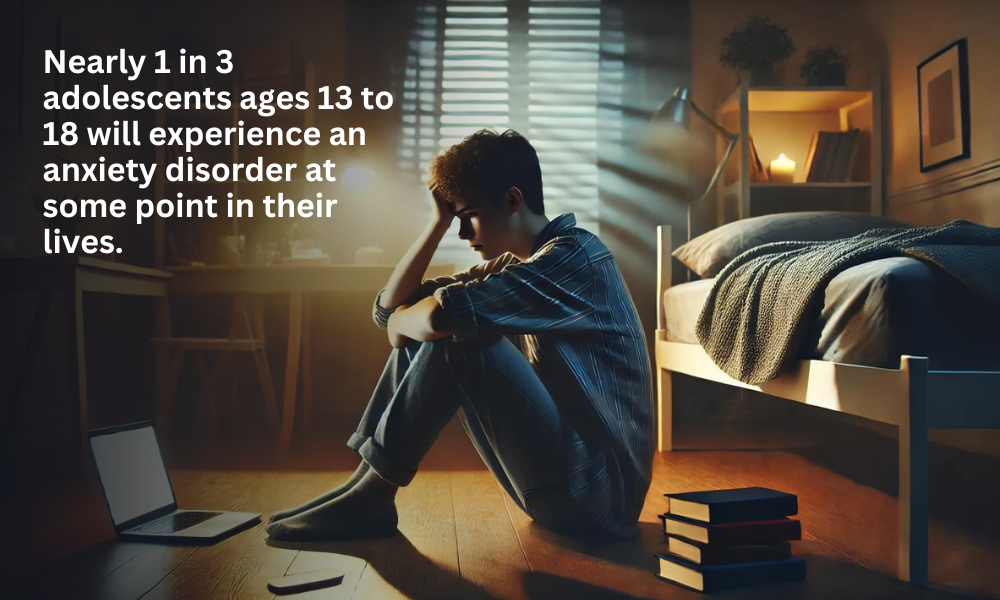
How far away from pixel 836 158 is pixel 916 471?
7.21 ft

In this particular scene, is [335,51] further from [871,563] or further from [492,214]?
[871,563]

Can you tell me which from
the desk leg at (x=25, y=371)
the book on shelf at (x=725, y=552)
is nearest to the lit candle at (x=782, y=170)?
the book on shelf at (x=725, y=552)

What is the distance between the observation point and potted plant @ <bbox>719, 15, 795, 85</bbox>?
3031mm

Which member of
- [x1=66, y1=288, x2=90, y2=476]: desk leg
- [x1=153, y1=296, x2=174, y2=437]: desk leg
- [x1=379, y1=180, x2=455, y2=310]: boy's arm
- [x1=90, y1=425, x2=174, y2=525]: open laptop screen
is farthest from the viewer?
[x1=153, y1=296, x2=174, y2=437]: desk leg

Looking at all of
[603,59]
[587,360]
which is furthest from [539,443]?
[603,59]

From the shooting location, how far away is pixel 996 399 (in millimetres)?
1254

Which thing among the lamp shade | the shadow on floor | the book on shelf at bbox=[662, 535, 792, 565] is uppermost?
the lamp shade

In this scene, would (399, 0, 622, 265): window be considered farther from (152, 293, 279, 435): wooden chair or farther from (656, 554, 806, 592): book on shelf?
(656, 554, 806, 592): book on shelf

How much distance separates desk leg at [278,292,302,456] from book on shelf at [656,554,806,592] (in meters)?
1.69

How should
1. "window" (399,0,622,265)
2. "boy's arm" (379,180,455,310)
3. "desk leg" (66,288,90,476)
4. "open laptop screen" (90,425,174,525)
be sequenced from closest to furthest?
1. "boy's arm" (379,180,455,310)
2. "open laptop screen" (90,425,174,525)
3. "desk leg" (66,288,90,476)
4. "window" (399,0,622,265)

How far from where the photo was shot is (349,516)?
4.68 feet

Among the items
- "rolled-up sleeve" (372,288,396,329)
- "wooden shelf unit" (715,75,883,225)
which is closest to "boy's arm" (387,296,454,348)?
"rolled-up sleeve" (372,288,396,329)

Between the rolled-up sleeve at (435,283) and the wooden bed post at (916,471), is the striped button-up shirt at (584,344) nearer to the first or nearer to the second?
the rolled-up sleeve at (435,283)

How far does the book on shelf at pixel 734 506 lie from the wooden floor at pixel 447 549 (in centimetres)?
12
